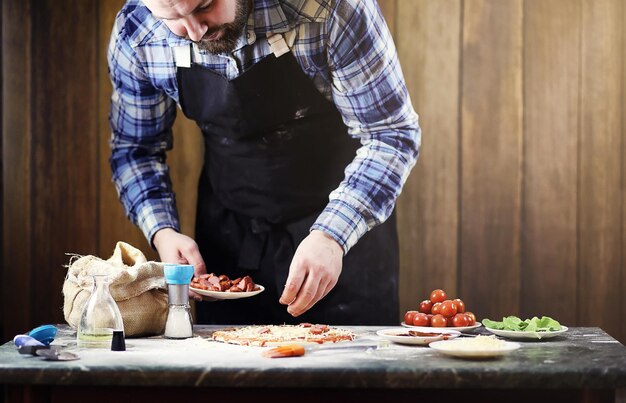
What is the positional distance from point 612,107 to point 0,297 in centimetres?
239

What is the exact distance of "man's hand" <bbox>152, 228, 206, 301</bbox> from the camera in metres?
2.57

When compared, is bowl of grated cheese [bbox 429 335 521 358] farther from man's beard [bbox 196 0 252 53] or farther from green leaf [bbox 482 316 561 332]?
man's beard [bbox 196 0 252 53]

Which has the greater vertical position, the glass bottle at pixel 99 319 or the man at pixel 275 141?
the man at pixel 275 141

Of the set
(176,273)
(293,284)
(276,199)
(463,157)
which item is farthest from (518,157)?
(176,273)

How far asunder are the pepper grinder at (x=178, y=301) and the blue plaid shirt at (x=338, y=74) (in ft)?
1.62

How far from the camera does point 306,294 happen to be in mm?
2256

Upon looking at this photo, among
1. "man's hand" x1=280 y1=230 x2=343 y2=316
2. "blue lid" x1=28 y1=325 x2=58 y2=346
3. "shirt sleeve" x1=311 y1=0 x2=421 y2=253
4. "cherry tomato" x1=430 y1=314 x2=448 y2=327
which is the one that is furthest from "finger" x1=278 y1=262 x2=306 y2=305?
"blue lid" x1=28 y1=325 x2=58 y2=346

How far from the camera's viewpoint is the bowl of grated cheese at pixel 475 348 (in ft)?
5.62

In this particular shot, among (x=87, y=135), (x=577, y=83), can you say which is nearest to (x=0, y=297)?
(x=87, y=135)

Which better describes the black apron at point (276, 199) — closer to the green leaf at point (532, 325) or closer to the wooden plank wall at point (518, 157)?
the wooden plank wall at point (518, 157)

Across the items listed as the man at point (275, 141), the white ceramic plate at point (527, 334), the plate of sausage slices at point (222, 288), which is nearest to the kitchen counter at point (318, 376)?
the white ceramic plate at point (527, 334)

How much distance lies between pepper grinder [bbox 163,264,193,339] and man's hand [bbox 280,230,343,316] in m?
0.25

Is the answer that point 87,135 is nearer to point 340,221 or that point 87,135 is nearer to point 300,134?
point 300,134

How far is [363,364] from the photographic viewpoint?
168cm
